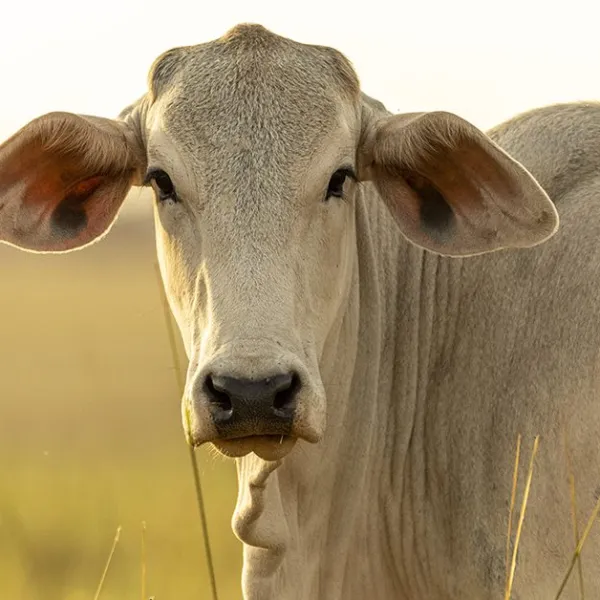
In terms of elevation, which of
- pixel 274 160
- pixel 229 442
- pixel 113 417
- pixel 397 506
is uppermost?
pixel 274 160

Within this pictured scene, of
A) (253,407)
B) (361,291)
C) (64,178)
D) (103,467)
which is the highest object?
(64,178)

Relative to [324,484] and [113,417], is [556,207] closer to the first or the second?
[324,484]

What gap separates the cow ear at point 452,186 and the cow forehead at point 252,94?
11.8 inches

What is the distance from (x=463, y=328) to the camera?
7.64 metres

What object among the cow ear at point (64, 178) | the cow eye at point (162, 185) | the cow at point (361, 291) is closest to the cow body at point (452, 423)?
the cow at point (361, 291)

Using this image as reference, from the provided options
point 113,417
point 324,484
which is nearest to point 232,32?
point 324,484

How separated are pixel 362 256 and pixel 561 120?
43.0 inches

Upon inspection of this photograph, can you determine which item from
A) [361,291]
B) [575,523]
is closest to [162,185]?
[361,291]

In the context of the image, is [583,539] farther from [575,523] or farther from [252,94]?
[252,94]

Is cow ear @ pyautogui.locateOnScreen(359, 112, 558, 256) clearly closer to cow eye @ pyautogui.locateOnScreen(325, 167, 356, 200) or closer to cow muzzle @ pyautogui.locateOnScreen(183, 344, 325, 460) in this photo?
cow eye @ pyautogui.locateOnScreen(325, 167, 356, 200)

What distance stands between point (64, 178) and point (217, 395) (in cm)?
184

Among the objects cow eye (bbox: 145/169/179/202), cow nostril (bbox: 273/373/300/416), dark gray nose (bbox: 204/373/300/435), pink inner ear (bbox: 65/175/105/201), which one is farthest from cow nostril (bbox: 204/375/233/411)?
pink inner ear (bbox: 65/175/105/201)

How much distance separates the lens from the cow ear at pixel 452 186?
7168 mm

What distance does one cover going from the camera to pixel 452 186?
751cm
